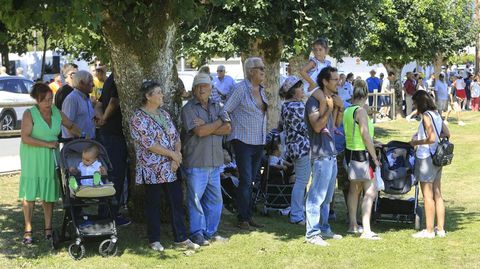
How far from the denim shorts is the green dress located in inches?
165

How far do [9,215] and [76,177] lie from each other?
8.10 feet

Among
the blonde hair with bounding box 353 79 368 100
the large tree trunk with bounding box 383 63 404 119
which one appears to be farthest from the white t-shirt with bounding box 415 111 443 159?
the large tree trunk with bounding box 383 63 404 119

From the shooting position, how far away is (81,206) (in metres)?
7.67

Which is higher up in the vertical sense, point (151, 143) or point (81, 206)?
point (151, 143)

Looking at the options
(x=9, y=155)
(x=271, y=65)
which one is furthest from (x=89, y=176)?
(x=271, y=65)

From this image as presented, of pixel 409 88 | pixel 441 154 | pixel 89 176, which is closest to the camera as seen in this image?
pixel 89 176

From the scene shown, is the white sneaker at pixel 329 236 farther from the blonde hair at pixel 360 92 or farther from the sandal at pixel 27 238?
the sandal at pixel 27 238

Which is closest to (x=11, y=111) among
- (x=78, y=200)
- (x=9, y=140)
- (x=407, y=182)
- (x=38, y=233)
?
(x=9, y=140)

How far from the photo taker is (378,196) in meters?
9.54

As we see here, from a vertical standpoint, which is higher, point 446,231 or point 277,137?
point 277,137

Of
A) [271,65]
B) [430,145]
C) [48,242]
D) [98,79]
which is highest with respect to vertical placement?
[271,65]

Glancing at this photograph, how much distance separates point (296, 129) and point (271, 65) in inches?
314

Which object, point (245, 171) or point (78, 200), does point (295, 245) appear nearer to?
point (245, 171)

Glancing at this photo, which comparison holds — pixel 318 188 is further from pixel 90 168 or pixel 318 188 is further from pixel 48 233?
pixel 48 233
